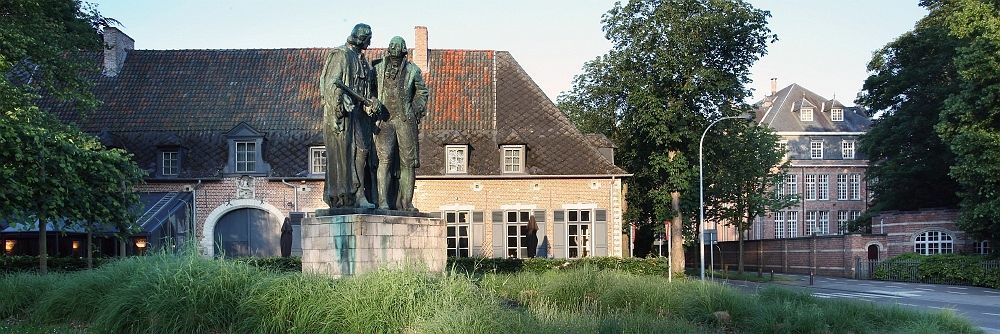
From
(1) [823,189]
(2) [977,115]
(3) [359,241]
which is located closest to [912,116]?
(2) [977,115]

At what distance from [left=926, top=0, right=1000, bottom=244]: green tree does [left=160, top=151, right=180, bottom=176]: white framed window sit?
28.0m

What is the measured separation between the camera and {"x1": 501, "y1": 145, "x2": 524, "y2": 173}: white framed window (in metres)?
34.4

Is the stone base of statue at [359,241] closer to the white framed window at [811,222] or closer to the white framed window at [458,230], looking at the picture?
the white framed window at [458,230]

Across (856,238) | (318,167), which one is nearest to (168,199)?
(318,167)

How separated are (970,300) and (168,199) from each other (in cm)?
2595

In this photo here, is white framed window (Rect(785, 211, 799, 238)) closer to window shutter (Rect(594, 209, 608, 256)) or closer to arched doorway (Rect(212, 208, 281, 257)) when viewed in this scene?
window shutter (Rect(594, 209, 608, 256))

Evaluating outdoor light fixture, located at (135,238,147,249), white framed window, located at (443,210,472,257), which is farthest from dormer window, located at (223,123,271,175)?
white framed window, located at (443,210,472,257)

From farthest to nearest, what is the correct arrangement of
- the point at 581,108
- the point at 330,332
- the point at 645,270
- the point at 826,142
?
the point at 826,142 → the point at 581,108 → the point at 645,270 → the point at 330,332

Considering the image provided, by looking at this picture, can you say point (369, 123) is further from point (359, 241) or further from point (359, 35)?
point (359, 241)

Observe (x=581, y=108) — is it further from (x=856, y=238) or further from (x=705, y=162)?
(x=856, y=238)

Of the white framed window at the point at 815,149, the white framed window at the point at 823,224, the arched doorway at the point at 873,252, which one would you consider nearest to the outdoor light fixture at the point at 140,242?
the arched doorway at the point at 873,252

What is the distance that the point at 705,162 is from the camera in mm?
37406

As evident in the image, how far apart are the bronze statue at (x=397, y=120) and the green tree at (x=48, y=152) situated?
9.30m

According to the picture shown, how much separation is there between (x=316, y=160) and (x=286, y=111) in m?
2.57
